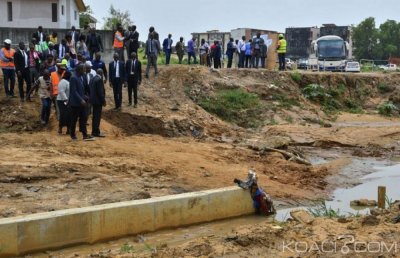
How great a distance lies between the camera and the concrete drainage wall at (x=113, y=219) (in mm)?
7445

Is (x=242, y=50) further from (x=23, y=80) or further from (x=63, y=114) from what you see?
(x=63, y=114)

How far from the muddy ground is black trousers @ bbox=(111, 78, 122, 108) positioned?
0.36 m

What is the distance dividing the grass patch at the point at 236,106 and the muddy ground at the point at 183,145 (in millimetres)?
222

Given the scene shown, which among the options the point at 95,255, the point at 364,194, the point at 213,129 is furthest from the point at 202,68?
the point at 95,255

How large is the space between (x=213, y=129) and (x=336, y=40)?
59.6ft

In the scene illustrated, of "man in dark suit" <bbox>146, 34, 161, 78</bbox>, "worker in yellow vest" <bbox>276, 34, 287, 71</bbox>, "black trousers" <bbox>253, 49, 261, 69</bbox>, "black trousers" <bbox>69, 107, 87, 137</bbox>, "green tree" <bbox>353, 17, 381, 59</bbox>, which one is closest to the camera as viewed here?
"black trousers" <bbox>69, 107, 87, 137</bbox>

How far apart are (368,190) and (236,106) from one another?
8.86 m

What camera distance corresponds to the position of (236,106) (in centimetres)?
2089

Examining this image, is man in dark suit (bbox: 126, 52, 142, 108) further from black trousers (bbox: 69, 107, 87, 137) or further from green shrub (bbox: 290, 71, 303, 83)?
green shrub (bbox: 290, 71, 303, 83)

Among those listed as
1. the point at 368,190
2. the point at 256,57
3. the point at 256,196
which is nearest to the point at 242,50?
the point at 256,57

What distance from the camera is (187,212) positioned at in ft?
29.8

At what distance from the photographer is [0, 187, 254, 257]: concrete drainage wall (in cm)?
745

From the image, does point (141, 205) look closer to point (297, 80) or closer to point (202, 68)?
point (202, 68)

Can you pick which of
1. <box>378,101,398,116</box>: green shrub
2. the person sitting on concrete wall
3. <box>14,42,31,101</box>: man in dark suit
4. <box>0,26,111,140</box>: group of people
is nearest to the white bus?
<box>378,101,398,116</box>: green shrub
